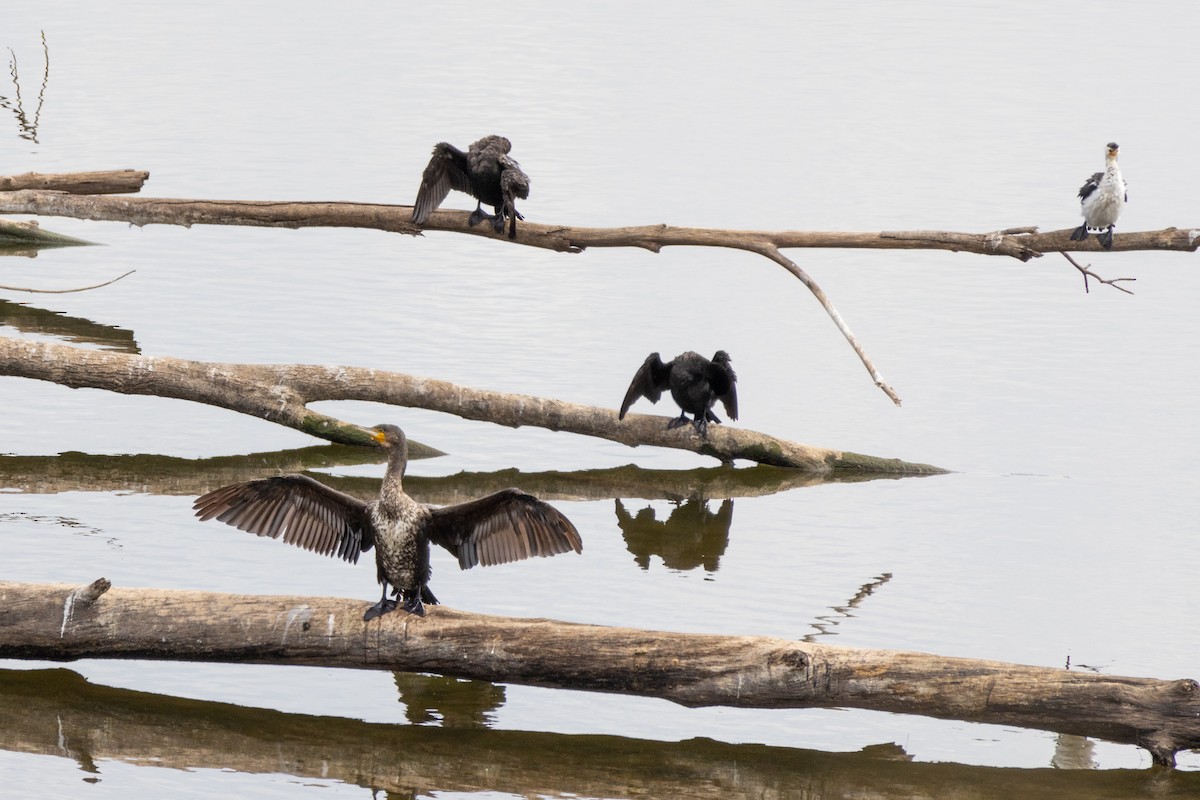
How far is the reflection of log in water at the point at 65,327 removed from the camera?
1273 centimetres

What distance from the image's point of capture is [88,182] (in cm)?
1313

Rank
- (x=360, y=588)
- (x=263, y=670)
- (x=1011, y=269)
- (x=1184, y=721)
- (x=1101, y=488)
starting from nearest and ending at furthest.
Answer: (x=1184, y=721)
(x=263, y=670)
(x=360, y=588)
(x=1101, y=488)
(x=1011, y=269)

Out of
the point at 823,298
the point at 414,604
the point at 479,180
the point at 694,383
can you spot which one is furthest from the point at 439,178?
the point at 414,604

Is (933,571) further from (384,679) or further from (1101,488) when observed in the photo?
(384,679)

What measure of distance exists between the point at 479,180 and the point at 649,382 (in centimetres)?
169

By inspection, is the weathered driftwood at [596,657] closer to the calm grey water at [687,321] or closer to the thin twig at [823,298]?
the calm grey water at [687,321]

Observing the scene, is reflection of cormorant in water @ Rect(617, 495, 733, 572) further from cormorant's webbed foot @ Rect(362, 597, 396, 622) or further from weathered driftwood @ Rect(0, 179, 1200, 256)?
cormorant's webbed foot @ Rect(362, 597, 396, 622)

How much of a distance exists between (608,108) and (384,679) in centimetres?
1664

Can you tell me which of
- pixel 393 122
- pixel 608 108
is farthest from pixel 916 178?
pixel 393 122

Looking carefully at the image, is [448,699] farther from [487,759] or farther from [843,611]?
[843,611]

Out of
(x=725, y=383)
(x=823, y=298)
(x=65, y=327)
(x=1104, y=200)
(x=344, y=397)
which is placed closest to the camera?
(x=823, y=298)

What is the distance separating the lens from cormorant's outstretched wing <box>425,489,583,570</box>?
684 cm

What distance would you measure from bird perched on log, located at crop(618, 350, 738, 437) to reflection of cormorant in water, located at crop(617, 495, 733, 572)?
58 cm

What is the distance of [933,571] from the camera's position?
9.09m
